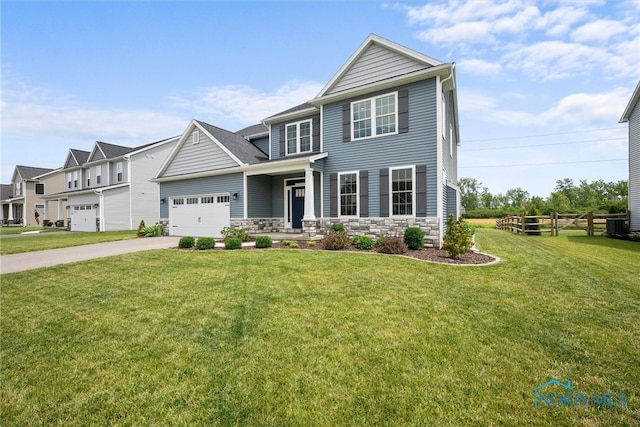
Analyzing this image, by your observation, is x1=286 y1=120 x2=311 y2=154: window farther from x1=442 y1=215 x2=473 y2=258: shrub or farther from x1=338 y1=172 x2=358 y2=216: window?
x1=442 y1=215 x2=473 y2=258: shrub

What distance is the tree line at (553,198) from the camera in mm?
46219

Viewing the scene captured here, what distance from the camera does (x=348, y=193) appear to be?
12.3 meters

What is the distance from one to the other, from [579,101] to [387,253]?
1569 inches

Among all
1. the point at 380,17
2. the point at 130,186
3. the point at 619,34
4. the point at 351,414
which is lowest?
the point at 351,414

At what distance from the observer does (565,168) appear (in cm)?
5181

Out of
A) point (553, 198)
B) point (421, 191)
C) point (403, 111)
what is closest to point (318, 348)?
point (421, 191)

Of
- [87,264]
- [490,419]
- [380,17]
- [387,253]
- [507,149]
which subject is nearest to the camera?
[490,419]

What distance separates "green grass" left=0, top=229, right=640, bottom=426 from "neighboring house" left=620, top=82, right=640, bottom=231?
13668 mm

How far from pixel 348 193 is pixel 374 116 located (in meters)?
3.36

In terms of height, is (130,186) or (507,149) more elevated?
(507,149)

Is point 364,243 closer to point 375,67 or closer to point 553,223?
point 375,67

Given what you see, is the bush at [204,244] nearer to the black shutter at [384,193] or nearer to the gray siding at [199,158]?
the gray siding at [199,158]

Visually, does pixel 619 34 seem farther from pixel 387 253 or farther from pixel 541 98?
pixel 387 253

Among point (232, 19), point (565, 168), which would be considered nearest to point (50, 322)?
point (232, 19)
